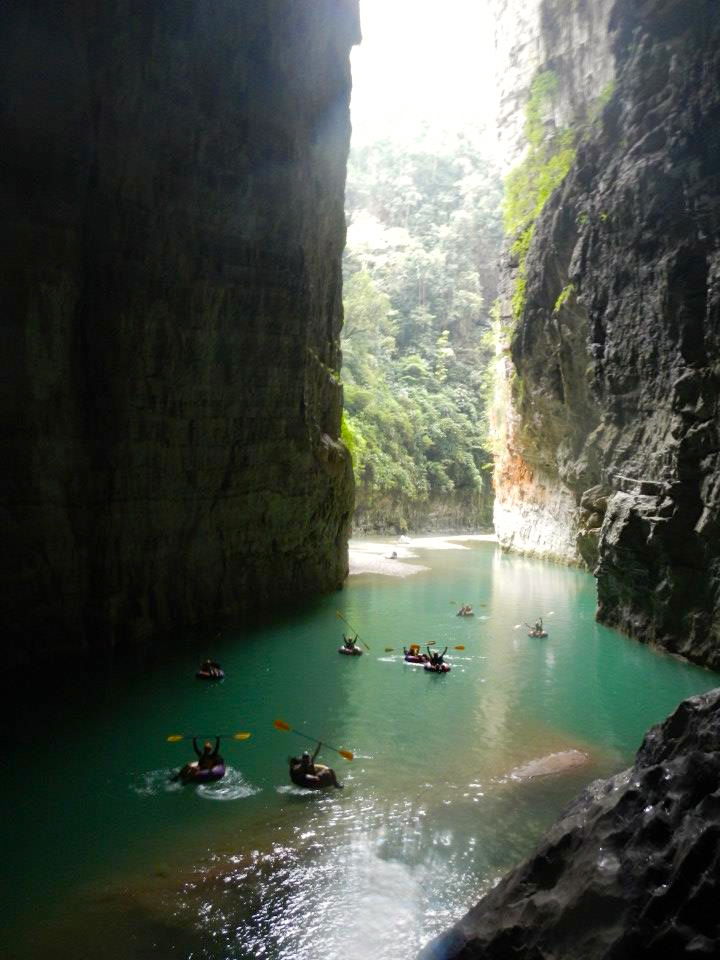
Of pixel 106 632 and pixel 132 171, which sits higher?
pixel 132 171

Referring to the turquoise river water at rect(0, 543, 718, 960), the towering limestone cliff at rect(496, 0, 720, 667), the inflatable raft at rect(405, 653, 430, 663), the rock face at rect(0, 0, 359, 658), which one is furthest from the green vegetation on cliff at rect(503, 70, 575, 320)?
the inflatable raft at rect(405, 653, 430, 663)

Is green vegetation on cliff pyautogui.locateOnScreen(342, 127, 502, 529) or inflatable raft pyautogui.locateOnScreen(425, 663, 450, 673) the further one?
green vegetation on cliff pyautogui.locateOnScreen(342, 127, 502, 529)

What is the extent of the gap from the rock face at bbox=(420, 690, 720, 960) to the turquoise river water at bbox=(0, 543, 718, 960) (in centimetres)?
237

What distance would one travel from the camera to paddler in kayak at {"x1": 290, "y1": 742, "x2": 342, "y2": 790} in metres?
10.5

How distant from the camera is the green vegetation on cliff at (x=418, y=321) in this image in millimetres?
53062

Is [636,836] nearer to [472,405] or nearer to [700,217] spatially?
[700,217]

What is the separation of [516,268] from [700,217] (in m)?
19.6

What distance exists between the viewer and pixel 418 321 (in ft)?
211

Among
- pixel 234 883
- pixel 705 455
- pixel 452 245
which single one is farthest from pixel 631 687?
pixel 452 245

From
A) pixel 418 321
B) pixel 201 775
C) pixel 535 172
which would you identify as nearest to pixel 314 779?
pixel 201 775

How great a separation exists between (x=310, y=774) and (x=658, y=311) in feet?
49.6

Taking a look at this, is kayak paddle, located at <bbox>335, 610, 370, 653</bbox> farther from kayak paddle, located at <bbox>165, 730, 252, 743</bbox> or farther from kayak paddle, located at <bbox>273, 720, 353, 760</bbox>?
kayak paddle, located at <bbox>165, 730, 252, 743</bbox>

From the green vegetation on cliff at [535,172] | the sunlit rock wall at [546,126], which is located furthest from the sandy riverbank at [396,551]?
the green vegetation on cliff at [535,172]

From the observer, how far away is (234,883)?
26.3ft
